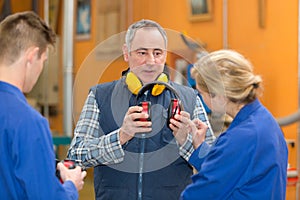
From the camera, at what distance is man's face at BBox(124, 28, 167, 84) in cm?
199

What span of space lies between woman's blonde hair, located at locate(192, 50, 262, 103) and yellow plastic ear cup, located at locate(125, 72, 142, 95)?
22cm

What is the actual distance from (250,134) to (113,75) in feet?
1.90

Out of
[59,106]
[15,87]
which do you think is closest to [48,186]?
[15,87]

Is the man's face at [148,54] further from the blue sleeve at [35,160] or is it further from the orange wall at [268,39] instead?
the orange wall at [268,39]

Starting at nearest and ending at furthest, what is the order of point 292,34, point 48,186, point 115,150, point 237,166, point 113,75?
1. point 48,186
2. point 237,166
3. point 115,150
4. point 113,75
5. point 292,34

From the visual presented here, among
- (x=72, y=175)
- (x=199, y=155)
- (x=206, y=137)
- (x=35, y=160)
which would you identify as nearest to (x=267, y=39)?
(x=206, y=137)

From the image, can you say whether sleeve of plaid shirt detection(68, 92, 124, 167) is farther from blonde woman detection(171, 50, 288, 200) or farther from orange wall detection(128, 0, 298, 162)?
orange wall detection(128, 0, 298, 162)

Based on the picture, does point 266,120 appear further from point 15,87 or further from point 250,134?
point 15,87

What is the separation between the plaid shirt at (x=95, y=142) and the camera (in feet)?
6.38

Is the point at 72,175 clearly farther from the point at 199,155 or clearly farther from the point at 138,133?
the point at 199,155

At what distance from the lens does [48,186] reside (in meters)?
1.54

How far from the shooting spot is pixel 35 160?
5.00 ft

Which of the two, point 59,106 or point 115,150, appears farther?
point 59,106

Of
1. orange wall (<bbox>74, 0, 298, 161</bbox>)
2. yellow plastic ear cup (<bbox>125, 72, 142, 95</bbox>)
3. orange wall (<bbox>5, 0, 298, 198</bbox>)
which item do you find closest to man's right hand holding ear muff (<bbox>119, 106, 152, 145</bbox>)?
yellow plastic ear cup (<bbox>125, 72, 142, 95</bbox>)
